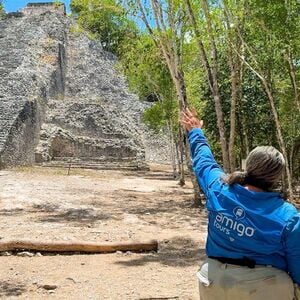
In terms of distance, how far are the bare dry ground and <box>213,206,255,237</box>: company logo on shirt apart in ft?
9.17

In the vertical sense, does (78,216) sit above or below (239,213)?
below

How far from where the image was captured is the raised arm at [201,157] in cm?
265

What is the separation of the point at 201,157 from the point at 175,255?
14.6ft

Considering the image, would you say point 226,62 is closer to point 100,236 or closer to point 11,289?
point 100,236

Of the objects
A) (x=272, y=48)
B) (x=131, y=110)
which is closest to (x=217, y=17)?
(x=272, y=48)

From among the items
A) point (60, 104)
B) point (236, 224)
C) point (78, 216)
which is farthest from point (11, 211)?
point (60, 104)

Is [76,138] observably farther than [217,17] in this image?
Yes

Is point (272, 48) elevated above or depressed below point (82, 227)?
above

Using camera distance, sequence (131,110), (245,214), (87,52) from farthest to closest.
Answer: (87,52) → (131,110) → (245,214)

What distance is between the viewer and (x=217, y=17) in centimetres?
1186

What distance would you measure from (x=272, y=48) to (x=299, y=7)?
1.69 m

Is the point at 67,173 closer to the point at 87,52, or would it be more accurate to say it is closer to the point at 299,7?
the point at 299,7

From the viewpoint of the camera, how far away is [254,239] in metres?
2.34

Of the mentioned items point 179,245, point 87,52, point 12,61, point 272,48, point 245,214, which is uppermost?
point 87,52
